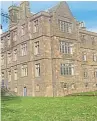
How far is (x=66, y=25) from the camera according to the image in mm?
49875

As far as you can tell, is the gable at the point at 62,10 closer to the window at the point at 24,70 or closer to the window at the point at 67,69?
the window at the point at 67,69

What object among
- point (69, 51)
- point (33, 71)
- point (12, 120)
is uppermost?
point (69, 51)

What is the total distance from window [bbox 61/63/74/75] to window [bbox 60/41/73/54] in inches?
93.4

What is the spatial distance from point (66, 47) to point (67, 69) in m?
3.94

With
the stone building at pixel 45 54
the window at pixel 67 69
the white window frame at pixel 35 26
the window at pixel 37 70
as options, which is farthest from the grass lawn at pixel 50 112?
the white window frame at pixel 35 26

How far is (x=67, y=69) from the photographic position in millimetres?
48781

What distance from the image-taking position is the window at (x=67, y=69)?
48.0 meters

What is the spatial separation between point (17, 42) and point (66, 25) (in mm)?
10206

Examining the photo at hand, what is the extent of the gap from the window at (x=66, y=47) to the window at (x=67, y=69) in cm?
237

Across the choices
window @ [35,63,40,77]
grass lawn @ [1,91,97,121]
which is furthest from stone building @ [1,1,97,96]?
grass lawn @ [1,91,97,121]

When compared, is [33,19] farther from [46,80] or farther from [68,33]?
[46,80]

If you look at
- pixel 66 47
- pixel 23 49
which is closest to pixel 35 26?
pixel 23 49

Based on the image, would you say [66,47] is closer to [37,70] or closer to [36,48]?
[36,48]

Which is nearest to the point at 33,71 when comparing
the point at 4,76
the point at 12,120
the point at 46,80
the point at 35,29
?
the point at 46,80
